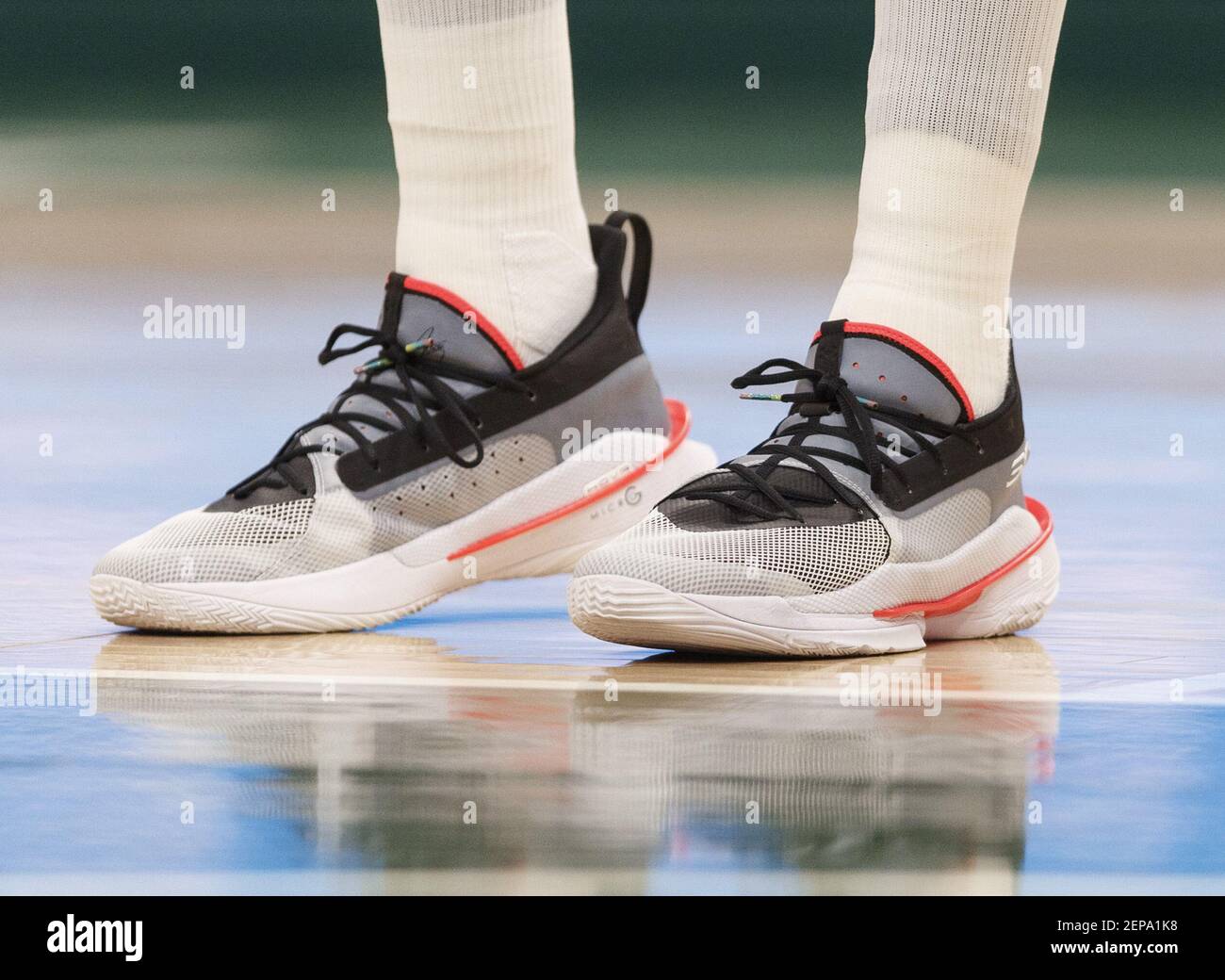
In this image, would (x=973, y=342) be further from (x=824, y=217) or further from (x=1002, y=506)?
(x=824, y=217)

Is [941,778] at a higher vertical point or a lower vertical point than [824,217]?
lower

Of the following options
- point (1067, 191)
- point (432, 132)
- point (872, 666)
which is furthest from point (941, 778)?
point (1067, 191)

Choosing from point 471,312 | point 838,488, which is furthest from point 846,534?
point 471,312

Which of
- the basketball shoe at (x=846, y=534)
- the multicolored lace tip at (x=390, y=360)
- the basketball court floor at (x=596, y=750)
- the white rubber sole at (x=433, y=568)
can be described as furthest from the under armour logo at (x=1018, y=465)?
the multicolored lace tip at (x=390, y=360)

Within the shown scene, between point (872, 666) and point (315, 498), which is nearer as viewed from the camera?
point (872, 666)

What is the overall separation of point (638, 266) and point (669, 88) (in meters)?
4.20

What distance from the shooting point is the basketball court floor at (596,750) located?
0.71 metres

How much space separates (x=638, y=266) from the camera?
1496 millimetres

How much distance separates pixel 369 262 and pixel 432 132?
348 cm

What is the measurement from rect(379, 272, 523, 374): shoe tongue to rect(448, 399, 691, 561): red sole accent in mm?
116

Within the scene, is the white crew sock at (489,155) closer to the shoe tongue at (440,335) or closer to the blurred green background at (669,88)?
the shoe tongue at (440,335)

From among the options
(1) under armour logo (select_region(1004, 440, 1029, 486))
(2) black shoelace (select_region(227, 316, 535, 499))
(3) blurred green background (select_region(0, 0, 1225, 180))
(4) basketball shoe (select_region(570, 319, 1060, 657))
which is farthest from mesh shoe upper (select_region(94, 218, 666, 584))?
(3) blurred green background (select_region(0, 0, 1225, 180))
